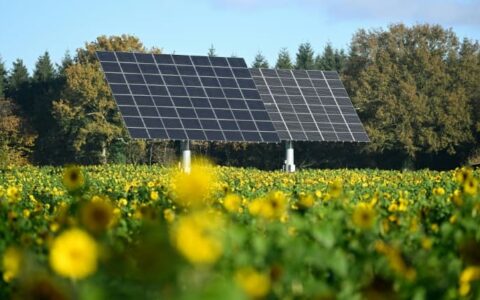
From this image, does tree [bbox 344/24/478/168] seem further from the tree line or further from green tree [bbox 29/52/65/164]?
green tree [bbox 29/52/65/164]

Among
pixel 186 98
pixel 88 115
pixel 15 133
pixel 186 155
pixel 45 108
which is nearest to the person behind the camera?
pixel 186 155

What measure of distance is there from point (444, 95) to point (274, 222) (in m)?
48.9

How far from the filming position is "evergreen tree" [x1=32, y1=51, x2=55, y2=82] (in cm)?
6594

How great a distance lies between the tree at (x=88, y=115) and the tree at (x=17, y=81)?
7.13m

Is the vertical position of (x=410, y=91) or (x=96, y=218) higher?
(x=410, y=91)

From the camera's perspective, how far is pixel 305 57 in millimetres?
69312

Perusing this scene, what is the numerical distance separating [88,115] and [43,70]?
9749 millimetres

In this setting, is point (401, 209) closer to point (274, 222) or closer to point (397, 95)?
point (274, 222)

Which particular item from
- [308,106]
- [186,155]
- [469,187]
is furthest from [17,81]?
[469,187]

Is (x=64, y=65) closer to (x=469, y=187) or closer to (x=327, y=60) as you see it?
(x=327, y=60)

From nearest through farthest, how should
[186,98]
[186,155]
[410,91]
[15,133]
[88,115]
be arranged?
[186,155] → [186,98] → [410,91] → [88,115] → [15,133]

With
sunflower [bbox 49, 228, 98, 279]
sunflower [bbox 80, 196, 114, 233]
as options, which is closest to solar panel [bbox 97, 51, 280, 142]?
sunflower [bbox 80, 196, 114, 233]

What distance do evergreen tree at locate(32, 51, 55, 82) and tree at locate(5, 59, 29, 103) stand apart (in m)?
0.63

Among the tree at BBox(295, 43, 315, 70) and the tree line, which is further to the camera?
the tree at BBox(295, 43, 315, 70)
